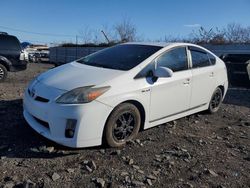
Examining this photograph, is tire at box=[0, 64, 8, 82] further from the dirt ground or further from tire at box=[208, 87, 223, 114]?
tire at box=[208, 87, 223, 114]

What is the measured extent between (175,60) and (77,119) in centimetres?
223

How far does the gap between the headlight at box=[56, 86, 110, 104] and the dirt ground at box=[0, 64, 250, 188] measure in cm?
73

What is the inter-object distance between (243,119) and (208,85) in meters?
1.27

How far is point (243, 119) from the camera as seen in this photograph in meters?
6.73

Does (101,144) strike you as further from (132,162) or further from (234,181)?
(234,181)

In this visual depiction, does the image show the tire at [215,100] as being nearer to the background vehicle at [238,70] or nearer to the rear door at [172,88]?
the rear door at [172,88]

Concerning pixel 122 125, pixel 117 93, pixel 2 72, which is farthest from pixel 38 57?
pixel 117 93

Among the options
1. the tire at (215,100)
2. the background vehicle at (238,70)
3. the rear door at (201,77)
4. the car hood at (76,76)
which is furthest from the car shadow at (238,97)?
the car hood at (76,76)

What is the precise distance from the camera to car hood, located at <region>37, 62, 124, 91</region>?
4.33 meters

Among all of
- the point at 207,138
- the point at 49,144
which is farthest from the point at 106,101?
the point at 207,138

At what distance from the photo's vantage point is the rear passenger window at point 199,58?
5883 mm

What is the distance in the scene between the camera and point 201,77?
19.3 feet

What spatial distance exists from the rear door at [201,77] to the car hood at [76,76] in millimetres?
1742

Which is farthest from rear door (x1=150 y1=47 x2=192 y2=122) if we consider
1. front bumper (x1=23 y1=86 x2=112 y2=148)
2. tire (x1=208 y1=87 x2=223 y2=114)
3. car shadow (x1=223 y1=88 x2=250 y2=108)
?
car shadow (x1=223 y1=88 x2=250 y2=108)
